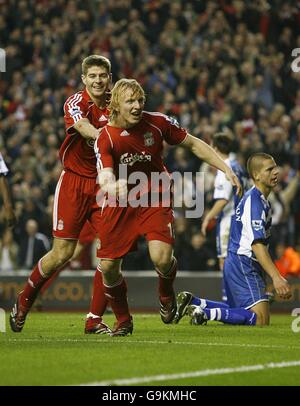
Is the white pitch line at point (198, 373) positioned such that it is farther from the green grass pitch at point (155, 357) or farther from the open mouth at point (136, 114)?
the open mouth at point (136, 114)

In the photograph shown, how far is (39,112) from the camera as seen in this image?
21.6 m

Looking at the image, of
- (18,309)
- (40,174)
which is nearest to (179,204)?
(40,174)

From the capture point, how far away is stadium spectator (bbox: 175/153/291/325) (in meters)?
10.8

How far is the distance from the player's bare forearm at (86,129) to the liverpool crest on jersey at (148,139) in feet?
1.44

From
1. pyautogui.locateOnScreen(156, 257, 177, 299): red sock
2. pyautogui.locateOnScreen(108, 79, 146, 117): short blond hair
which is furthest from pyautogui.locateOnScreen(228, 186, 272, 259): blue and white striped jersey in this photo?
pyautogui.locateOnScreen(108, 79, 146, 117): short blond hair

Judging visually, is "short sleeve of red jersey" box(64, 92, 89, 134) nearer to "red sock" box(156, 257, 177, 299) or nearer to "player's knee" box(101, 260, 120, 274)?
"player's knee" box(101, 260, 120, 274)

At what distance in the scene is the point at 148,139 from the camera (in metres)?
9.49

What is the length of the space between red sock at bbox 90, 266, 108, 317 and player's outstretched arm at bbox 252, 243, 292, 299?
1549 millimetres

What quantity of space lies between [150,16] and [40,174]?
16.9 feet

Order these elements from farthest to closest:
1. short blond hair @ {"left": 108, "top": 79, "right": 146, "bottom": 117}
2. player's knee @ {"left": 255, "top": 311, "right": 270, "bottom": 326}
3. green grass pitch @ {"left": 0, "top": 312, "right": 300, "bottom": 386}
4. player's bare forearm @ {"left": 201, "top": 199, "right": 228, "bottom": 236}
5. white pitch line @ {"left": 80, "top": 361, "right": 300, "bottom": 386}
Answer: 1. player's bare forearm @ {"left": 201, "top": 199, "right": 228, "bottom": 236}
2. player's knee @ {"left": 255, "top": 311, "right": 270, "bottom": 326}
3. short blond hair @ {"left": 108, "top": 79, "right": 146, "bottom": 117}
4. green grass pitch @ {"left": 0, "top": 312, "right": 300, "bottom": 386}
5. white pitch line @ {"left": 80, "top": 361, "right": 300, "bottom": 386}

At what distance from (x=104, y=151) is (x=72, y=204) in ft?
3.84

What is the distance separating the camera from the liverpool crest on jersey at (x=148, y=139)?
9477 millimetres

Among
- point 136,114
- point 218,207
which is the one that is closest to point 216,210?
point 218,207
